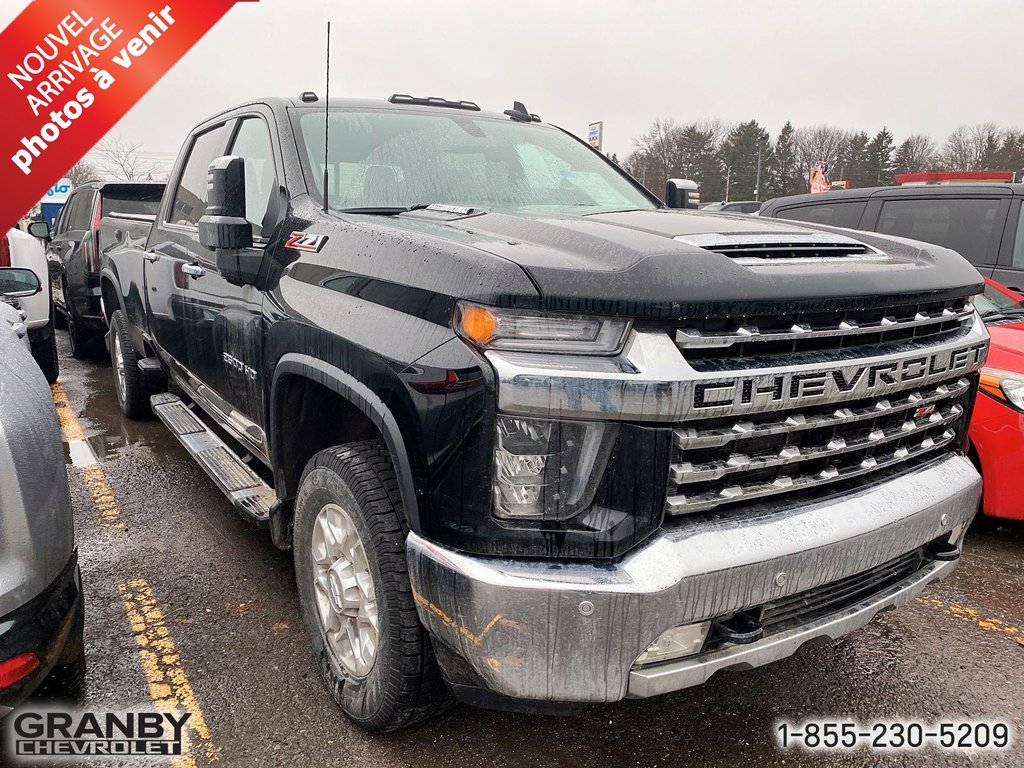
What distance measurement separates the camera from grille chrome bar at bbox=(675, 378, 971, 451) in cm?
182

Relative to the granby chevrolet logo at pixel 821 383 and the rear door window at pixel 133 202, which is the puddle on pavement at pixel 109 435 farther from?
the granby chevrolet logo at pixel 821 383

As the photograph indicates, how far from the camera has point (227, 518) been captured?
13.4 feet

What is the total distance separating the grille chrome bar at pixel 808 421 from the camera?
1820 millimetres

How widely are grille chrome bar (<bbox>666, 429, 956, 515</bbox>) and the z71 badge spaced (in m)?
1.42

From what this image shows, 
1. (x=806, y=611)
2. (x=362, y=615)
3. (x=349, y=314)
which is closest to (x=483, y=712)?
(x=362, y=615)

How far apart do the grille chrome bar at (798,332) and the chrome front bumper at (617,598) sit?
0.44 metres

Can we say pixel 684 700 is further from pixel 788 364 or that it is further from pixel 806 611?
pixel 788 364

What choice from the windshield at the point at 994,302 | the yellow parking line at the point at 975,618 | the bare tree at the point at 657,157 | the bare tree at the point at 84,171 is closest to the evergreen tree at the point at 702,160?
the bare tree at the point at 657,157

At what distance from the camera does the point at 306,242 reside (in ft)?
8.59

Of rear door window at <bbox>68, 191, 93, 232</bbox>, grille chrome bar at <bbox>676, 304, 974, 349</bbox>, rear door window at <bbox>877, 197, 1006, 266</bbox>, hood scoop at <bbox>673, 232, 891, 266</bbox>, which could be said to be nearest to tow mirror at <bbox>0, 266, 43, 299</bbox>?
hood scoop at <bbox>673, 232, 891, 266</bbox>

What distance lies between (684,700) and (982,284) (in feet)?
5.54

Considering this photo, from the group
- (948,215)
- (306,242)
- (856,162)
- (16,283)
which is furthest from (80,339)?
(856,162)

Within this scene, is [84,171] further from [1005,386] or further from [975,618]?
[975,618]

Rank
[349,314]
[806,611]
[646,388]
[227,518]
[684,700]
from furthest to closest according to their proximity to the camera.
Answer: [227,518] → [684,700] → [349,314] → [806,611] → [646,388]
